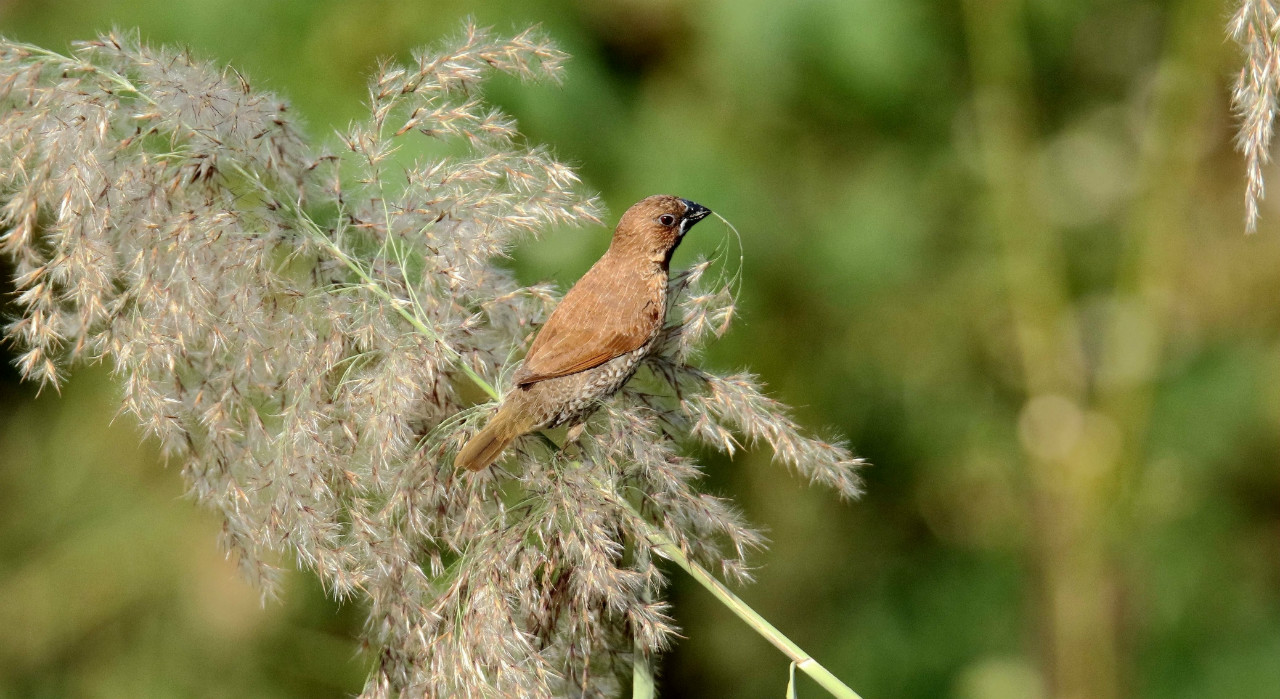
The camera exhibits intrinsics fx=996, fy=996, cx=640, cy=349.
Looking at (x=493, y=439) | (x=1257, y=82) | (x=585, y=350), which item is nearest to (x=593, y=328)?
(x=585, y=350)

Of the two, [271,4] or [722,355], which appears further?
[722,355]

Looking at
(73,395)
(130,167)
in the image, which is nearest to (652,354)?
(130,167)

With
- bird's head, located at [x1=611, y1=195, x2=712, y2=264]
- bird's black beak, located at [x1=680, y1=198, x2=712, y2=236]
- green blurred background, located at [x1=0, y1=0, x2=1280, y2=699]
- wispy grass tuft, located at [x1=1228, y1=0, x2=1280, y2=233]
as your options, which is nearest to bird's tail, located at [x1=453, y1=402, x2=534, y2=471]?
bird's head, located at [x1=611, y1=195, x2=712, y2=264]

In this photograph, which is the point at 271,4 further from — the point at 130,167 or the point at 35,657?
the point at 35,657

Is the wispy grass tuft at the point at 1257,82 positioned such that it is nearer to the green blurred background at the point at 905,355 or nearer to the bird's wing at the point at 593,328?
the bird's wing at the point at 593,328

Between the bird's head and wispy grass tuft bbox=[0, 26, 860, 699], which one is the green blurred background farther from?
wispy grass tuft bbox=[0, 26, 860, 699]

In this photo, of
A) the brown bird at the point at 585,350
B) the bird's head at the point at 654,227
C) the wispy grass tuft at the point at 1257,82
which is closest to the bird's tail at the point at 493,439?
the brown bird at the point at 585,350

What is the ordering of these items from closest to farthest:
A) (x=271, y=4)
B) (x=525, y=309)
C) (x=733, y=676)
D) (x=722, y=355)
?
(x=525, y=309)
(x=271, y=4)
(x=722, y=355)
(x=733, y=676)
